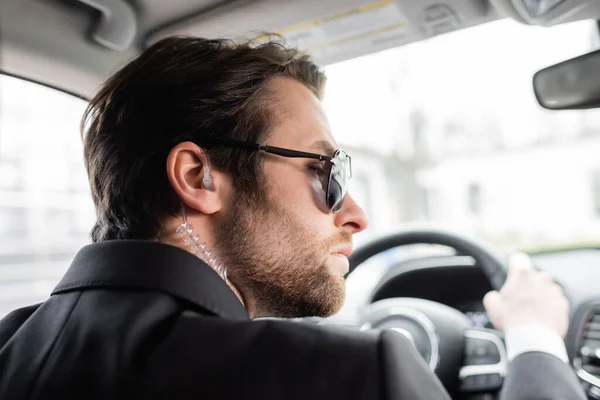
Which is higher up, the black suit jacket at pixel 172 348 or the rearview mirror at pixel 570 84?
the rearview mirror at pixel 570 84

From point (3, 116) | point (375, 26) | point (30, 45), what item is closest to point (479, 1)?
point (375, 26)

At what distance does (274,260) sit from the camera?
160cm

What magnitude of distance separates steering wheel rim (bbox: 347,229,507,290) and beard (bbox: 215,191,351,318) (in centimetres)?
74

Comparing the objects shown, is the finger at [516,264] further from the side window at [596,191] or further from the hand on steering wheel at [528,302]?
the side window at [596,191]

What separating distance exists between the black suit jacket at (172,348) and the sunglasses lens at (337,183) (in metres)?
0.55

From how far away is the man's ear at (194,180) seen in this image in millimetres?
1577

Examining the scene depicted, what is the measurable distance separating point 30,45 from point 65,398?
4.77 feet

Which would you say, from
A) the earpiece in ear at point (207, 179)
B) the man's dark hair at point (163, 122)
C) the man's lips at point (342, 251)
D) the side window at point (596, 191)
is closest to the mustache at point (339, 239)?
the man's lips at point (342, 251)

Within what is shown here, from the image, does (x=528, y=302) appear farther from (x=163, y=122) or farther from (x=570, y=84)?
(x=163, y=122)

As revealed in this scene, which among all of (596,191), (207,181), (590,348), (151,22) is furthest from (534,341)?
(596,191)

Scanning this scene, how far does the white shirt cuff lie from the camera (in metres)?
1.59

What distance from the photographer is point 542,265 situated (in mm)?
2291

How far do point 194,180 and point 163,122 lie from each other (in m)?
0.21

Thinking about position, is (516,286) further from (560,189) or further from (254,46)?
(560,189)
